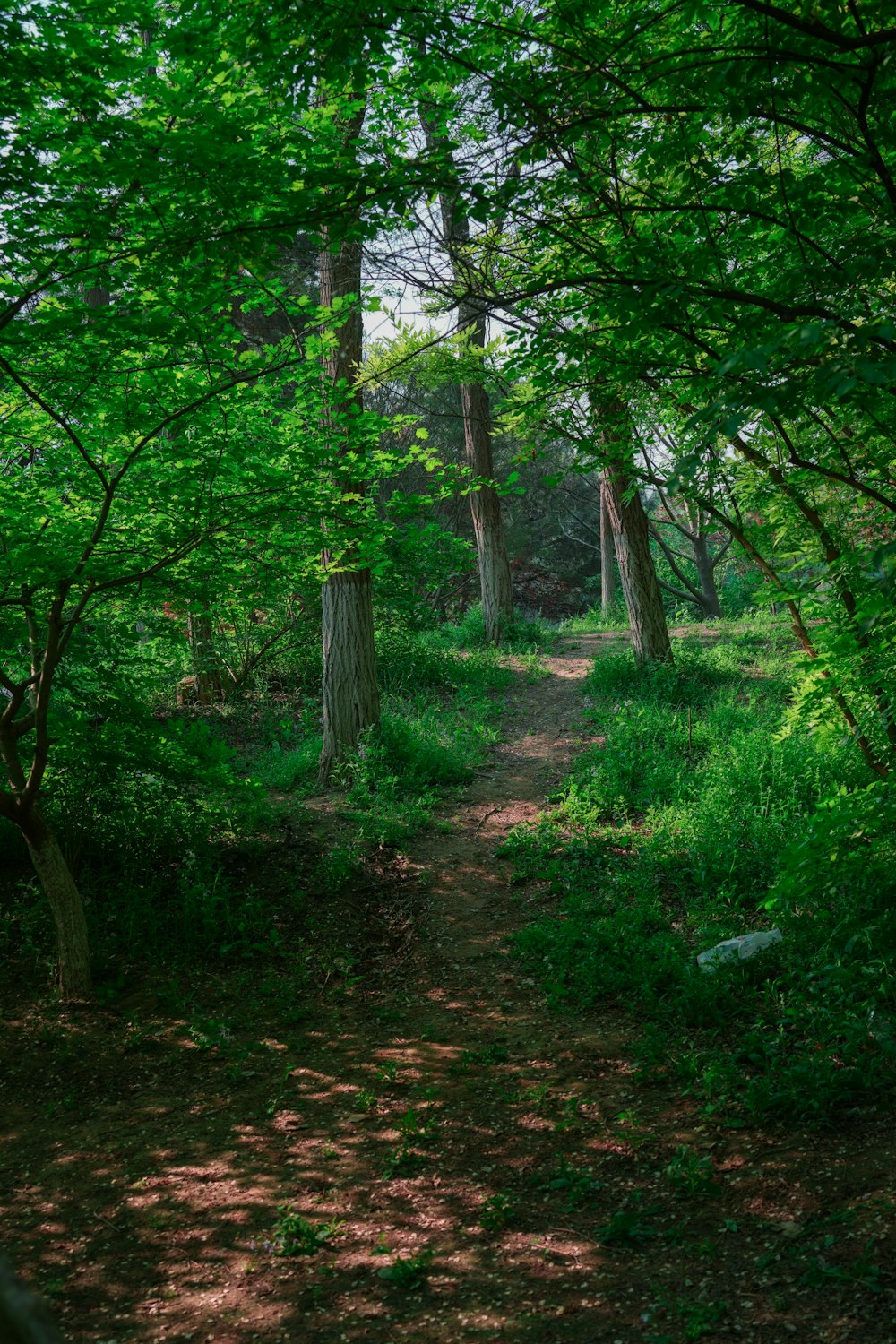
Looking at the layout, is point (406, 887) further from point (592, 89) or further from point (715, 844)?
point (592, 89)

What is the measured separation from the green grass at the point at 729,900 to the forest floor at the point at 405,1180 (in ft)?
0.83

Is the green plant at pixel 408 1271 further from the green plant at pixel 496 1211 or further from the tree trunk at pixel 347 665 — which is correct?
the tree trunk at pixel 347 665

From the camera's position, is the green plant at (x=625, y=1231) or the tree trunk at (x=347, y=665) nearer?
the green plant at (x=625, y=1231)

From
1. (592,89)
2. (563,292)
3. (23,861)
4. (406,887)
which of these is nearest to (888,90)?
(592,89)

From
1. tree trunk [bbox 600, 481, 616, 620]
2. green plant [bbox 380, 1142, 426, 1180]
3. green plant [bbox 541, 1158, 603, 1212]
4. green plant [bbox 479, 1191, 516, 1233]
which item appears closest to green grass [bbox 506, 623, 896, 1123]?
green plant [bbox 541, 1158, 603, 1212]

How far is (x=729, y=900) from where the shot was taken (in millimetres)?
6051

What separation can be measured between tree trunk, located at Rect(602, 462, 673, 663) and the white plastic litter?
6665mm

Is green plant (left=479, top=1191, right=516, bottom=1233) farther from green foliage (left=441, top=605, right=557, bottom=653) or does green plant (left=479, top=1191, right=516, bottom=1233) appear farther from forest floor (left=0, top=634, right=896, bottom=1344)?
green foliage (left=441, top=605, right=557, bottom=653)

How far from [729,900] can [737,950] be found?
2.80 feet

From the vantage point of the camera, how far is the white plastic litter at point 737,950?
5176mm

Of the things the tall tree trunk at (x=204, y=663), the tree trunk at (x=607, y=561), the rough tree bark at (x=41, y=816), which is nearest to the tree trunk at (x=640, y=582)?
the tall tree trunk at (x=204, y=663)

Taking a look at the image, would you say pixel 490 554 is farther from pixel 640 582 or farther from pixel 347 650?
pixel 347 650

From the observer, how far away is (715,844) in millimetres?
6773

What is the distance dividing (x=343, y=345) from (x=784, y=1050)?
24.9 ft
